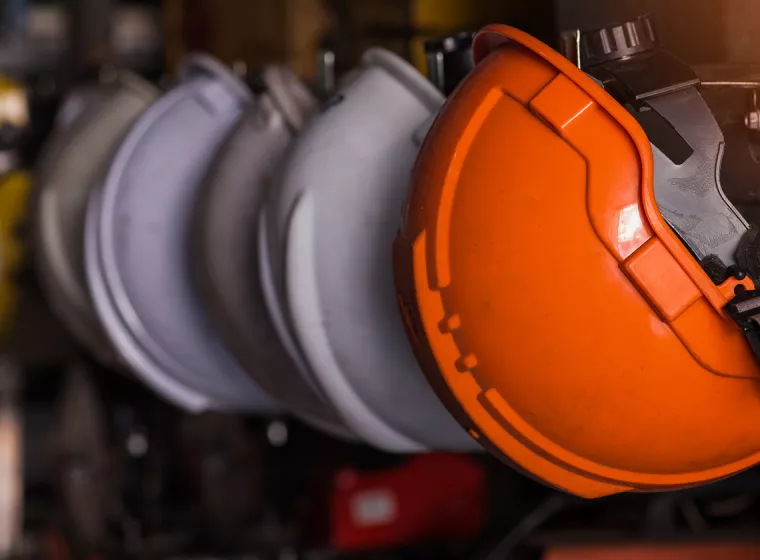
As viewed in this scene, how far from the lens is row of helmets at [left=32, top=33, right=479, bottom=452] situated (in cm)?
80

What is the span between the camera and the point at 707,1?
2.58 feet

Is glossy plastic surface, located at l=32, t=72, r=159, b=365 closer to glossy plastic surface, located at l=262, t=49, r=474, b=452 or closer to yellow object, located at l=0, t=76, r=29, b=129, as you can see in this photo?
glossy plastic surface, located at l=262, t=49, r=474, b=452

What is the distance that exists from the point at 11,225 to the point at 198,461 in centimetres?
57

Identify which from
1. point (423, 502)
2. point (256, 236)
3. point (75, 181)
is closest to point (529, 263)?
point (256, 236)

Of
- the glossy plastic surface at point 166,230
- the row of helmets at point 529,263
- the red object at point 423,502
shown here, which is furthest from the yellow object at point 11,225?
the row of helmets at point 529,263

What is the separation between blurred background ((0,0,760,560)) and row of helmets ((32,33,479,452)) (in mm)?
318

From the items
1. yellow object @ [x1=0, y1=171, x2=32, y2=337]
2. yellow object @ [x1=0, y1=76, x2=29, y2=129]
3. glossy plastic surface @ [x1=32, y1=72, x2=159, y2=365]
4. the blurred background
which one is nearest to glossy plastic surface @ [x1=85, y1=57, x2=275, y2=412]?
glossy plastic surface @ [x1=32, y1=72, x2=159, y2=365]

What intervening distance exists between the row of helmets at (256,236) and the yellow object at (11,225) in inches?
15.1

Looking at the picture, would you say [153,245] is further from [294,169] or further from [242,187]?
[294,169]

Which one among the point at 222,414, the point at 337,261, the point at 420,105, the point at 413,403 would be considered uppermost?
the point at 420,105

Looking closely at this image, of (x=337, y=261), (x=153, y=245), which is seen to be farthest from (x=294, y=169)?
(x=153, y=245)

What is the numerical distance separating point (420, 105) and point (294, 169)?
0.13 meters

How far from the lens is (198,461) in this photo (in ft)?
5.55

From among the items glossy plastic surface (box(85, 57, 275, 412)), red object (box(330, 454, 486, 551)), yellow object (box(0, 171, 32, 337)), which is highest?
glossy plastic surface (box(85, 57, 275, 412))
